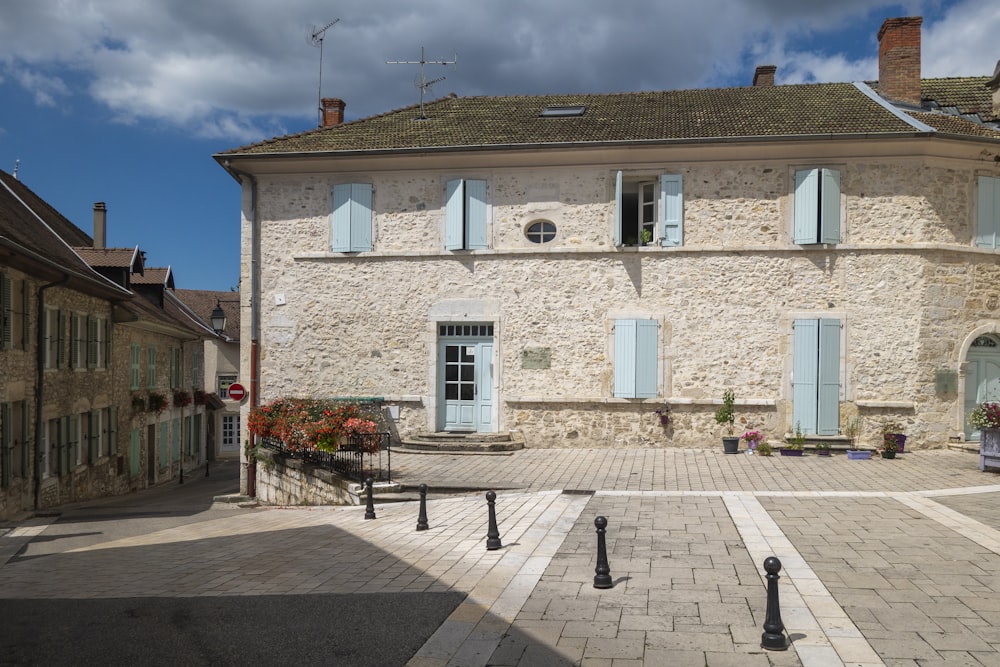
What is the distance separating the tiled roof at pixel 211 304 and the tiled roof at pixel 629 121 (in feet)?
59.4

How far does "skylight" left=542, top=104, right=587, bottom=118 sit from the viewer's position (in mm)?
16500

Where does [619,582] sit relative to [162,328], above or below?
below

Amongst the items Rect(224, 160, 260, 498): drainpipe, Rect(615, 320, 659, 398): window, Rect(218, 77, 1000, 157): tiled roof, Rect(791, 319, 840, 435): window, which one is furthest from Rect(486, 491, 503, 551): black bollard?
Rect(224, 160, 260, 498): drainpipe

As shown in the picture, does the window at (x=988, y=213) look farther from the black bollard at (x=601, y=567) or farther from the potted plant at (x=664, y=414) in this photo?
the black bollard at (x=601, y=567)

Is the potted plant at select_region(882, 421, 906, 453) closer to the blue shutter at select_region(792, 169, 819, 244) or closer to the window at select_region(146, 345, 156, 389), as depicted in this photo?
the blue shutter at select_region(792, 169, 819, 244)

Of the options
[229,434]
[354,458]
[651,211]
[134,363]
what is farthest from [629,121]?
[229,434]

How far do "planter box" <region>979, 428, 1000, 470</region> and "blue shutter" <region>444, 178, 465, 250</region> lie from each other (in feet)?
31.4

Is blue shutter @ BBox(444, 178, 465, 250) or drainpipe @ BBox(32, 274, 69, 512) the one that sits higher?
blue shutter @ BBox(444, 178, 465, 250)

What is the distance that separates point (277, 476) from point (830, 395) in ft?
34.0

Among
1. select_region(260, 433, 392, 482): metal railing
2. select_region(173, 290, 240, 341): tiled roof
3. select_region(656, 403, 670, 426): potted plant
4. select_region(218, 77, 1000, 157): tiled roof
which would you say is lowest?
select_region(260, 433, 392, 482): metal railing

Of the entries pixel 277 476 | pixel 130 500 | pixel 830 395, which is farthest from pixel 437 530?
pixel 130 500

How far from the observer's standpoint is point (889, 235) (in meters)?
13.8

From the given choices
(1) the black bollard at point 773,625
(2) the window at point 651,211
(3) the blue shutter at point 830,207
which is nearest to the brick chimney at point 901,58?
(3) the blue shutter at point 830,207

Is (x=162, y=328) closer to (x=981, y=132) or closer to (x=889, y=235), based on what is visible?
(x=889, y=235)
